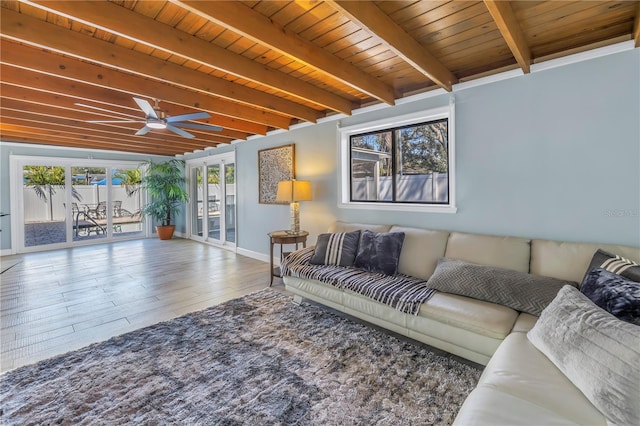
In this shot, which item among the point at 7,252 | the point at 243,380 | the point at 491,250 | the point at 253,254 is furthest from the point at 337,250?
the point at 7,252

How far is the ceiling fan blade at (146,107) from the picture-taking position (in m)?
2.99

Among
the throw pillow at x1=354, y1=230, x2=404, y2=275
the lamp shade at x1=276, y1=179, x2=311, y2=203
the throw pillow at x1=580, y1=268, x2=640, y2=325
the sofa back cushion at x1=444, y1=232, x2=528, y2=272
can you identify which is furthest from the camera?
the lamp shade at x1=276, y1=179, x2=311, y2=203

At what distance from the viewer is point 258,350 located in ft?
7.84

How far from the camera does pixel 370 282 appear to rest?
2717 millimetres

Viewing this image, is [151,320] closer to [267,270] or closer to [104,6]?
[267,270]

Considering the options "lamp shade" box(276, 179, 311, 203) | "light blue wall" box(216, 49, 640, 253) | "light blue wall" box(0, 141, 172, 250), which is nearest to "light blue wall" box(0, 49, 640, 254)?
"light blue wall" box(216, 49, 640, 253)

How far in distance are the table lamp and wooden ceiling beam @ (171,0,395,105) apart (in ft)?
5.40

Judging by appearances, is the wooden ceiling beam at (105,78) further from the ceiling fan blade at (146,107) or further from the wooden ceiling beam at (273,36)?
the wooden ceiling beam at (273,36)

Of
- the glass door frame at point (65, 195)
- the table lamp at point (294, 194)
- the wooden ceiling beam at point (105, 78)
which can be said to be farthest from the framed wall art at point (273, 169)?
the glass door frame at point (65, 195)

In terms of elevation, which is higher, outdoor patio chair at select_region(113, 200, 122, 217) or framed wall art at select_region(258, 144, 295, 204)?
framed wall art at select_region(258, 144, 295, 204)

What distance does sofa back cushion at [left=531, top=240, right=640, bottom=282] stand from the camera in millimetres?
2195

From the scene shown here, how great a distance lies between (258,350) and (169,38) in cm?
245

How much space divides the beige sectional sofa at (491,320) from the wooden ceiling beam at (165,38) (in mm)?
1914

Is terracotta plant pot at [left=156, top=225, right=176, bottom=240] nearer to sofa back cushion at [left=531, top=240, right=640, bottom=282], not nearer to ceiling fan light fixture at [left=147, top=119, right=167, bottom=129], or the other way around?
ceiling fan light fixture at [left=147, top=119, right=167, bottom=129]
